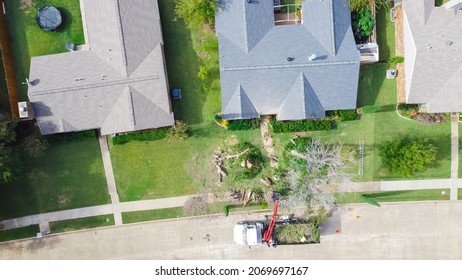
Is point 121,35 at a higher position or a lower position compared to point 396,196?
higher

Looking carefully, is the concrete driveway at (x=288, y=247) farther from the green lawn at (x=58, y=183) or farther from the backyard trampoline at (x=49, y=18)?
the backyard trampoline at (x=49, y=18)

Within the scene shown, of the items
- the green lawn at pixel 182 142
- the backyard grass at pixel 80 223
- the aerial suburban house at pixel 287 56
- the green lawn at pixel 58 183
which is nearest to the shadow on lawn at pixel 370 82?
the aerial suburban house at pixel 287 56

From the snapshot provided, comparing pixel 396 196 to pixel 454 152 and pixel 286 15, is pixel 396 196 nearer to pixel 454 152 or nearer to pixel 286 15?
pixel 454 152

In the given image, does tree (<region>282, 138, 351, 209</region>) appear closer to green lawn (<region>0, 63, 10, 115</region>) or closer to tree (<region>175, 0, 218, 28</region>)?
tree (<region>175, 0, 218, 28</region>)

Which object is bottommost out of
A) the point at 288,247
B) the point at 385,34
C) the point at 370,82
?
the point at 288,247

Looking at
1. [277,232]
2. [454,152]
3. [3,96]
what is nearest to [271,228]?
[277,232]

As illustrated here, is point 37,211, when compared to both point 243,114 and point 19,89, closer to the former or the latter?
point 19,89

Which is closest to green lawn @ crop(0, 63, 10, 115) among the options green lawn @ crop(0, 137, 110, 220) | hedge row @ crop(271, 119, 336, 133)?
green lawn @ crop(0, 137, 110, 220)
